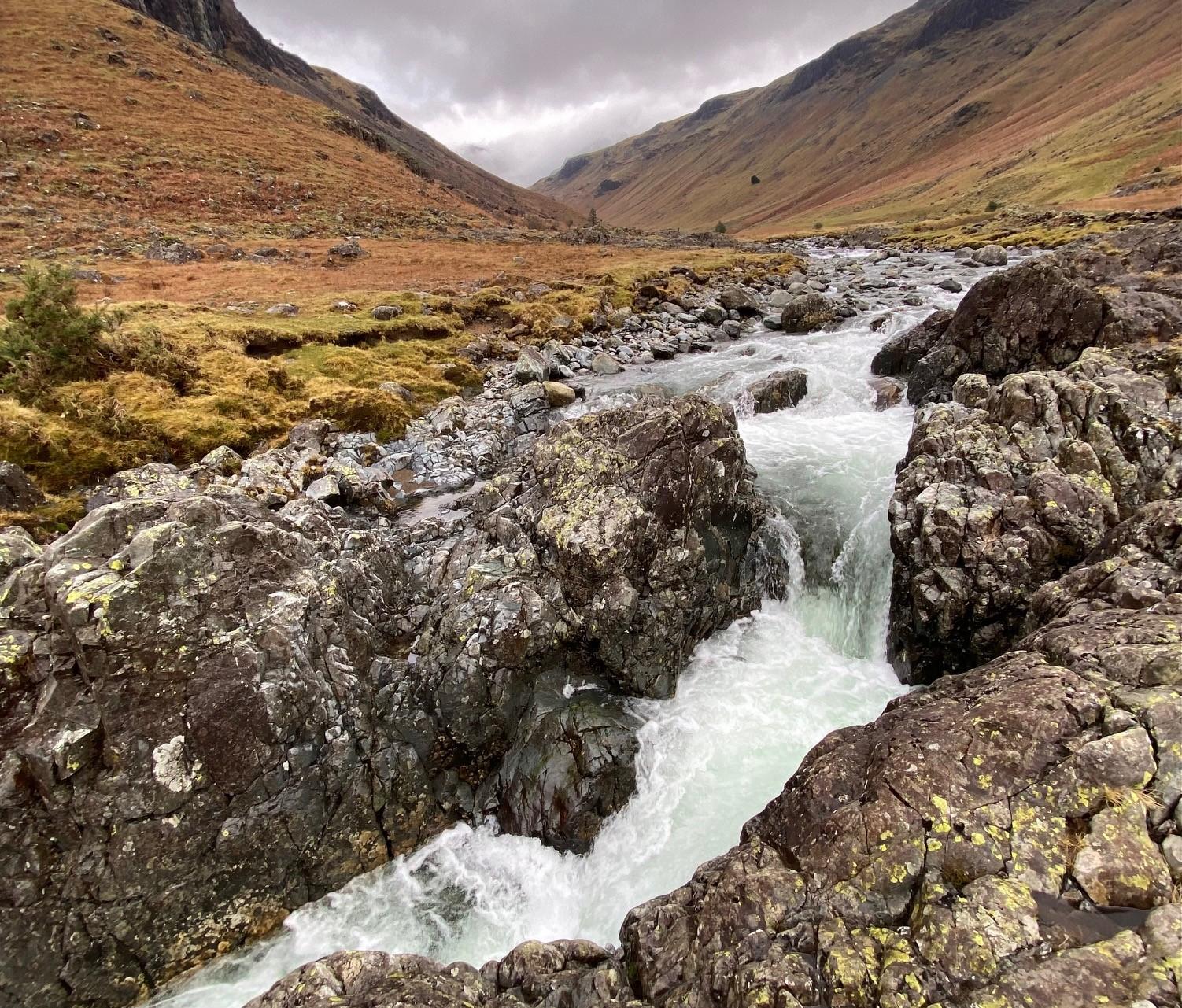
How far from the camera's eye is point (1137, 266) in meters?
28.7

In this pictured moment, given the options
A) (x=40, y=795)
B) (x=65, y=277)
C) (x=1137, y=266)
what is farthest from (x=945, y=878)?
(x=65, y=277)

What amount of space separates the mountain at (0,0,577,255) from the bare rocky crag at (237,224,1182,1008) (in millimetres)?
76377

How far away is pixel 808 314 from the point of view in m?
47.1

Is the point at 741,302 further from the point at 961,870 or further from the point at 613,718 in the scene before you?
the point at 961,870

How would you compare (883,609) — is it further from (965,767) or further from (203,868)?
(203,868)

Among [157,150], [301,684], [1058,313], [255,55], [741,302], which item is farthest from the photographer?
[255,55]

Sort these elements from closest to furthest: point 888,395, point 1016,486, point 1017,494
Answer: point 1017,494
point 1016,486
point 888,395

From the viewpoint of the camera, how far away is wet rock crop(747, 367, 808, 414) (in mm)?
31500

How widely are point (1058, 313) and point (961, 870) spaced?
91.4ft

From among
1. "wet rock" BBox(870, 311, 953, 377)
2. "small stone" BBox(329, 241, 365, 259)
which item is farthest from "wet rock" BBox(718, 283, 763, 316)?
"small stone" BBox(329, 241, 365, 259)

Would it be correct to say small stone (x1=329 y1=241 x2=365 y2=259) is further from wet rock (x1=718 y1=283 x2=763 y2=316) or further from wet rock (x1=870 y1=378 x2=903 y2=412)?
wet rock (x1=870 y1=378 x2=903 y2=412)

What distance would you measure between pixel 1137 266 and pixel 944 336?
372 inches

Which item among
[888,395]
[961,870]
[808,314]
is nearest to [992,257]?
[808,314]

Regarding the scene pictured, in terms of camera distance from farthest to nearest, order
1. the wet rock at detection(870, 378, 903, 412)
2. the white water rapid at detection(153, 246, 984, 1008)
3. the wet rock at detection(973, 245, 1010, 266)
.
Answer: the wet rock at detection(973, 245, 1010, 266), the wet rock at detection(870, 378, 903, 412), the white water rapid at detection(153, 246, 984, 1008)
